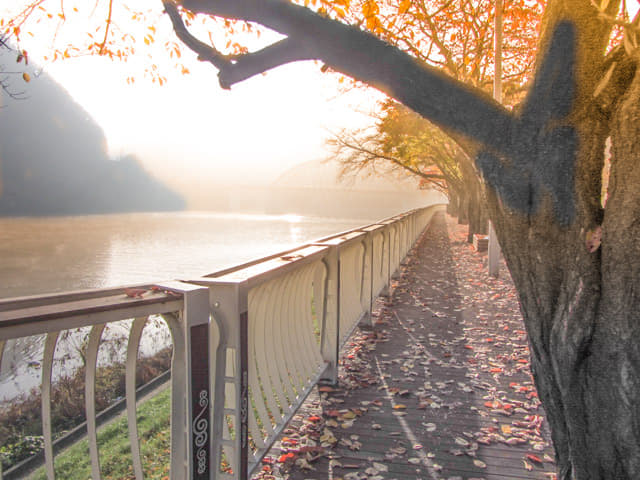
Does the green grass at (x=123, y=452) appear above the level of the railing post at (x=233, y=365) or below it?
below

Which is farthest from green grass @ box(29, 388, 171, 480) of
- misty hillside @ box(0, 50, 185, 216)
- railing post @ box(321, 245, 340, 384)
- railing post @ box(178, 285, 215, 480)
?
misty hillside @ box(0, 50, 185, 216)

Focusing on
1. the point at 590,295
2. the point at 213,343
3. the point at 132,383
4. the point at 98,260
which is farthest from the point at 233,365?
the point at 98,260

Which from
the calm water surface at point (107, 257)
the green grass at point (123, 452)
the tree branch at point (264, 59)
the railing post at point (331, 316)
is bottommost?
the calm water surface at point (107, 257)

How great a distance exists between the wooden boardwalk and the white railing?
378 millimetres

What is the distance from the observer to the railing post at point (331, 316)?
14.4 feet

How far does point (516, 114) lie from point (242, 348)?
2052mm

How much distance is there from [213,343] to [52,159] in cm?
14190

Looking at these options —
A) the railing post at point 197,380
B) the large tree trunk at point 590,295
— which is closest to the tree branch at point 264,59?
the large tree trunk at point 590,295

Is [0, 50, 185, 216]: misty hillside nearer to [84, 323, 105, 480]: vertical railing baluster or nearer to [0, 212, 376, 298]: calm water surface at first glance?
[0, 212, 376, 298]: calm water surface

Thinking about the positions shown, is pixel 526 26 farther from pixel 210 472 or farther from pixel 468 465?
pixel 210 472

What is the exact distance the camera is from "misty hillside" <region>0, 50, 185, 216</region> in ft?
365

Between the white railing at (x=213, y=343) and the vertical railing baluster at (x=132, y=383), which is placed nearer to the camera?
the white railing at (x=213, y=343)

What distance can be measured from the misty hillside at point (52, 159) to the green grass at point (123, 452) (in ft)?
402

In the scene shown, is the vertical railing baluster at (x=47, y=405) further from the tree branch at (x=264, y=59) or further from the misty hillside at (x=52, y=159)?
the misty hillside at (x=52, y=159)
